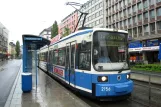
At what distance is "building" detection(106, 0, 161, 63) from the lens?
154 feet

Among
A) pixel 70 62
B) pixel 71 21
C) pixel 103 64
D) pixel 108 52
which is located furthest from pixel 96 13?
pixel 103 64

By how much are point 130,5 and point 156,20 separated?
11472 millimetres

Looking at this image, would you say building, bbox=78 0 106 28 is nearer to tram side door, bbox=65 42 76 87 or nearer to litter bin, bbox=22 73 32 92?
tram side door, bbox=65 42 76 87

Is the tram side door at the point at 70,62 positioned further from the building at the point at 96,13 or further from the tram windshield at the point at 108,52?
the building at the point at 96,13

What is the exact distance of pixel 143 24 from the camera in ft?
168

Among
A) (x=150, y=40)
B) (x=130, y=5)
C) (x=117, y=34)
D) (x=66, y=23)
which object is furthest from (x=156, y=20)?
(x=66, y=23)

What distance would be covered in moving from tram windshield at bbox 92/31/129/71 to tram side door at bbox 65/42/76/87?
2.00m

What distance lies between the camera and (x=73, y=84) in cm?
1026

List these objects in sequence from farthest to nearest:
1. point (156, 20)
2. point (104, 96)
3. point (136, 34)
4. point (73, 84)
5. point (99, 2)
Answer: point (99, 2) < point (136, 34) < point (156, 20) < point (73, 84) < point (104, 96)

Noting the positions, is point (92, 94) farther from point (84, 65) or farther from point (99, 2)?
point (99, 2)

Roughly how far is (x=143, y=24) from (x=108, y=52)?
148 feet

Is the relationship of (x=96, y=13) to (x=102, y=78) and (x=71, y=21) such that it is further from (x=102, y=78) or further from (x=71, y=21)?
(x=102, y=78)

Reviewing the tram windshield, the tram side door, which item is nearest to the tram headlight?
the tram windshield

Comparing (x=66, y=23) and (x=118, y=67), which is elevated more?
(x=66, y=23)
